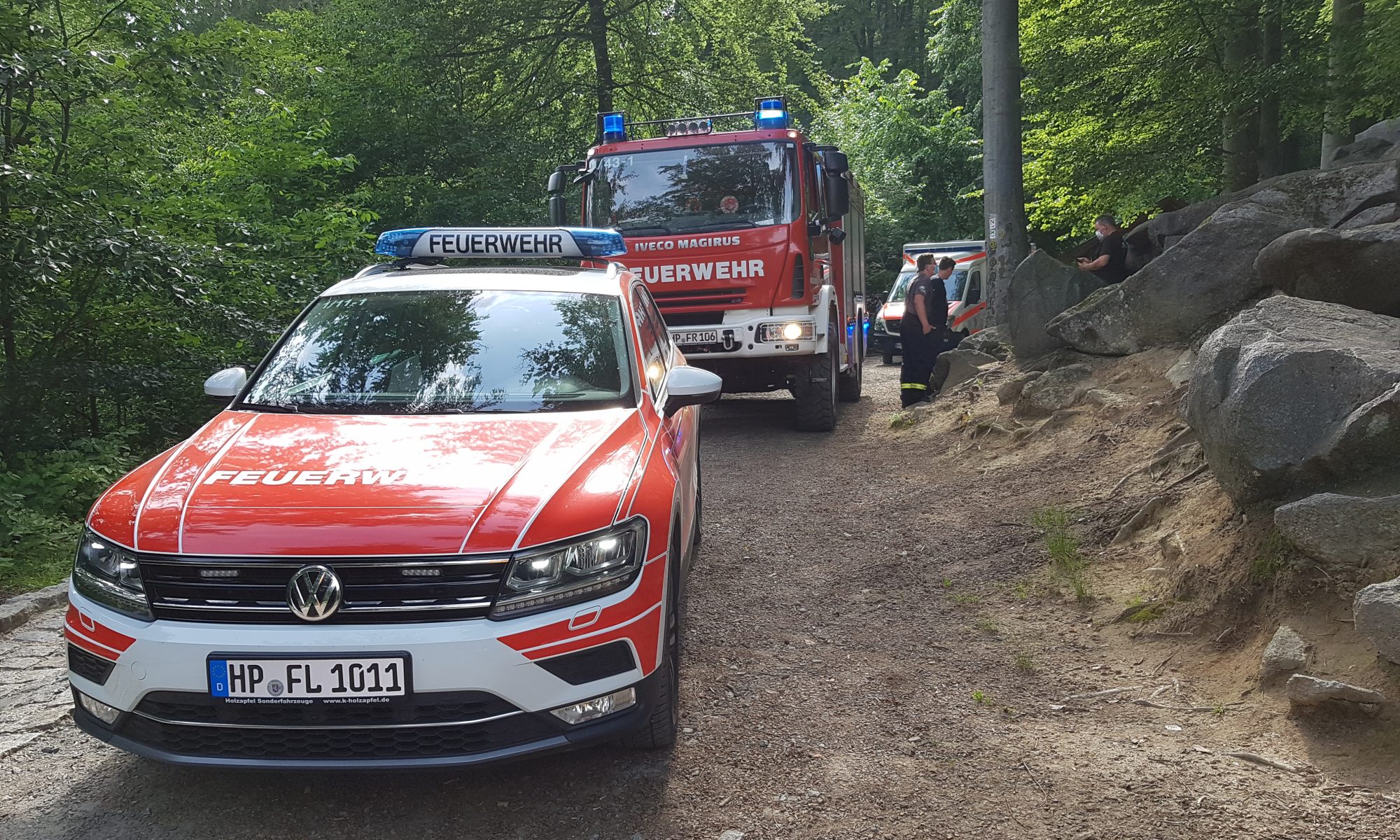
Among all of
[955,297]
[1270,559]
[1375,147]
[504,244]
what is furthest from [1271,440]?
[955,297]

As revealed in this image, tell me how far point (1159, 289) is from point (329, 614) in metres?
7.11

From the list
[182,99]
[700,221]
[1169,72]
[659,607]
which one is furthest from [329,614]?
[1169,72]

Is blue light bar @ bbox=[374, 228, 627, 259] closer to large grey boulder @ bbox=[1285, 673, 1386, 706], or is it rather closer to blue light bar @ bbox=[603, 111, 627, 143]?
large grey boulder @ bbox=[1285, 673, 1386, 706]

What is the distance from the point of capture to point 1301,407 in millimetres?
4504

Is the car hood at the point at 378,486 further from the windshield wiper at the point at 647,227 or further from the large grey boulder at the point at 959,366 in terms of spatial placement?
the large grey boulder at the point at 959,366

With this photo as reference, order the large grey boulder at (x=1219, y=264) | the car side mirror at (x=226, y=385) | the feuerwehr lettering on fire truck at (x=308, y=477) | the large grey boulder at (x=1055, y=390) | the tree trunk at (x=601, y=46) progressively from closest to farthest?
1. the feuerwehr lettering on fire truck at (x=308, y=477)
2. the car side mirror at (x=226, y=385)
3. the large grey boulder at (x=1219, y=264)
4. the large grey boulder at (x=1055, y=390)
5. the tree trunk at (x=601, y=46)

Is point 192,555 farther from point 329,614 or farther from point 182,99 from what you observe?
point 182,99

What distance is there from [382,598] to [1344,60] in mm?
11829

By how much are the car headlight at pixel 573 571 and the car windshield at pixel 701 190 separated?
290 inches

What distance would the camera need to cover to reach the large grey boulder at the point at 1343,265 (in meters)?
5.76

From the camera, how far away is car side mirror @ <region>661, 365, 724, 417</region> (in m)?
4.59

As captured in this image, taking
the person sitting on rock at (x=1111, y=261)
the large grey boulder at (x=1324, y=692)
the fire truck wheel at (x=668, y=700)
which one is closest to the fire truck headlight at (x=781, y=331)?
the person sitting on rock at (x=1111, y=261)

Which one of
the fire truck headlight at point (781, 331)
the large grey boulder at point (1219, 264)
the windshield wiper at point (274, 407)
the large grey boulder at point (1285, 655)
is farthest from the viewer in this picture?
the fire truck headlight at point (781, 331)

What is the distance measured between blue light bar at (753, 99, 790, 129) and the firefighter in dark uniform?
251 centimetres
